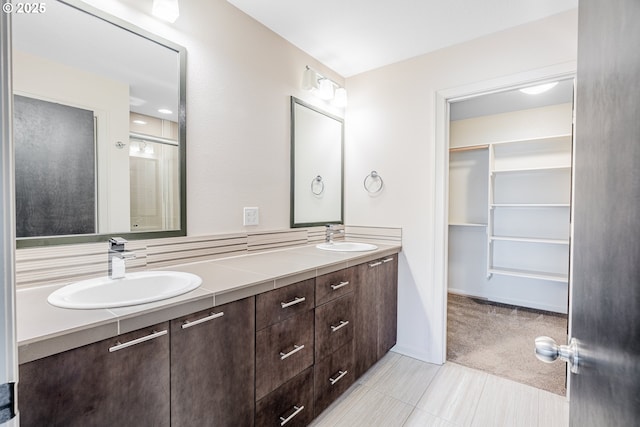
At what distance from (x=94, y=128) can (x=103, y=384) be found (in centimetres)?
101

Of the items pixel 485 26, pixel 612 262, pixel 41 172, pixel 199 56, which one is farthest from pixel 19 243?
pixel 485 26

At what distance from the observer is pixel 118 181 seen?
135cm

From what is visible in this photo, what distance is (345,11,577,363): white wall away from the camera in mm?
2117

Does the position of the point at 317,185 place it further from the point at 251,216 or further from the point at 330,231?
the point at 251,216

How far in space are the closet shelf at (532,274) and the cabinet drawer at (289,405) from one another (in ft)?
8.94

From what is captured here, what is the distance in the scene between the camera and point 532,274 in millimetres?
3184

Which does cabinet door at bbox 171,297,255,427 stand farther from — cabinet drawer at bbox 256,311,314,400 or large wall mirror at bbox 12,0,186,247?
large wall mirror at bbox 12,0,186,247

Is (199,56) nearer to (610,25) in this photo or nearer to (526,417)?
(610,25)

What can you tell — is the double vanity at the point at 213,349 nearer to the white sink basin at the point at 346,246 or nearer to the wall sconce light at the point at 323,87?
the white sink basin at the point at 346,246

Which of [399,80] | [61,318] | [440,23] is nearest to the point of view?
[61,318]

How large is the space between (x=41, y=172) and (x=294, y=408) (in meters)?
1.48

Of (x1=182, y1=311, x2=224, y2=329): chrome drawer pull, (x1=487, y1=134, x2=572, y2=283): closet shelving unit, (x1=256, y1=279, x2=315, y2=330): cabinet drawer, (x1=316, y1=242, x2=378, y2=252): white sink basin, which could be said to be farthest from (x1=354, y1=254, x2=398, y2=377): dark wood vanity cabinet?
(x1=487, y1=134, x2=572, y2=283): closet shelving unit

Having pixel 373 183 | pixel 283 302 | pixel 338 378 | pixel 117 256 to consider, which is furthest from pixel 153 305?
pixel 373 183

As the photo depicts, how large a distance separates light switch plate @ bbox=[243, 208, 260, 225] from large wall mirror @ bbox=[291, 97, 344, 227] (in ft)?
1.14
